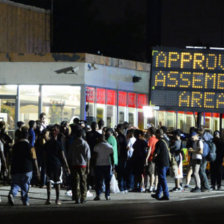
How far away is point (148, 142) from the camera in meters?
25.2

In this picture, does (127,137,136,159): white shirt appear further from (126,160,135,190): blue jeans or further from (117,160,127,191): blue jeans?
(117,160,127,191): blue jeans

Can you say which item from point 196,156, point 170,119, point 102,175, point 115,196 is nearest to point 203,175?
point 196,156

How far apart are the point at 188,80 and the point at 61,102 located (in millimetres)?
8400

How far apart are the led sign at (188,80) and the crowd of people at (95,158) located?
1292 millimetres

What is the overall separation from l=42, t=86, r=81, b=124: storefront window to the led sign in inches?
294

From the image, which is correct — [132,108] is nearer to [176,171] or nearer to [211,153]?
[211,153]

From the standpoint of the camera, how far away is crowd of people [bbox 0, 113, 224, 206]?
1984cm

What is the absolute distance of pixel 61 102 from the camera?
36000 millimetres

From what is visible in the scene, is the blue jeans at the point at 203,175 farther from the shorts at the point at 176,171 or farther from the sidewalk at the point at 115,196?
the shorts at the point at 176,171

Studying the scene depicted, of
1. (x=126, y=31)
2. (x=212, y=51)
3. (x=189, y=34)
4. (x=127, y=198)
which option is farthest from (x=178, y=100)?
(x=126, y=31)

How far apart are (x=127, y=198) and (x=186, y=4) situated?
113ft

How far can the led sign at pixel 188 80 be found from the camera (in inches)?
1134

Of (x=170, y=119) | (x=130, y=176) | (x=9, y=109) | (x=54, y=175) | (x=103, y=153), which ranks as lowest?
(x=130, y=176)

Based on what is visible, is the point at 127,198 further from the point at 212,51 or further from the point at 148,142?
the point at 212,51
